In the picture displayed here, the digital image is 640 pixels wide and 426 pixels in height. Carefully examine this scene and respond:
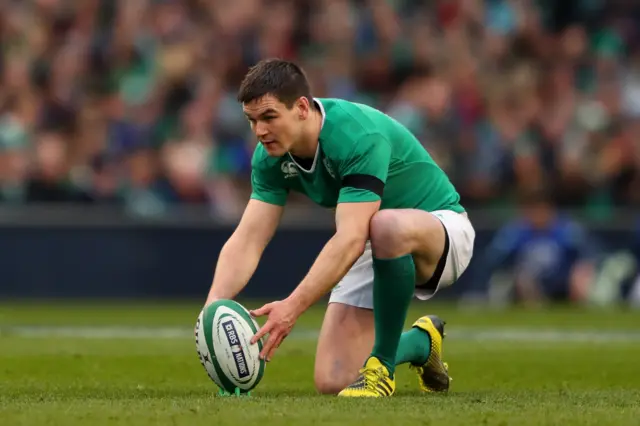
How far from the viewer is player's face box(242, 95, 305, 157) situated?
6.75 m

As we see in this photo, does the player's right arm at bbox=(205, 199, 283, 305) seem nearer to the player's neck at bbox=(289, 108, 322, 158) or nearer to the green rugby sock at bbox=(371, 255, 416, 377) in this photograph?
the player's neck at bbox=(289, 108, 322, 158)

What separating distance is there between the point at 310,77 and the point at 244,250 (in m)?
10.2

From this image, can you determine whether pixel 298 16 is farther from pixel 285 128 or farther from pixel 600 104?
pixel 285 128

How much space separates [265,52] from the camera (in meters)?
17.6

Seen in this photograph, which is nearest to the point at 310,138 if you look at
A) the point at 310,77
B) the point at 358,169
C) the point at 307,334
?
the point at 358,169

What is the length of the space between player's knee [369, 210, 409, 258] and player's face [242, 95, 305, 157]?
0.58m

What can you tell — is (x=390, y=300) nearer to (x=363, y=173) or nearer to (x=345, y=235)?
(x=345, y=235)

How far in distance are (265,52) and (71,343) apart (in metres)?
7.51

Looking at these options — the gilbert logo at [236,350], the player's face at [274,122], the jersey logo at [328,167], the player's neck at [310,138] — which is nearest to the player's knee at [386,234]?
the jersey logo at [328,167]

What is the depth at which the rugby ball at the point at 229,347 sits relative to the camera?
6.66 m

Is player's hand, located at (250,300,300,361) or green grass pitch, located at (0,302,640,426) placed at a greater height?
player's hand, located at (250,300,300,361)

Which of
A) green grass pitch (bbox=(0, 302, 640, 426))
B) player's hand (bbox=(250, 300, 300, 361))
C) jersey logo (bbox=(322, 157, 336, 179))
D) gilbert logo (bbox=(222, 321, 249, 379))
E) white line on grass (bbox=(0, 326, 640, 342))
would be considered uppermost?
jersey logo (bbox=(322, 157, 336, 179))

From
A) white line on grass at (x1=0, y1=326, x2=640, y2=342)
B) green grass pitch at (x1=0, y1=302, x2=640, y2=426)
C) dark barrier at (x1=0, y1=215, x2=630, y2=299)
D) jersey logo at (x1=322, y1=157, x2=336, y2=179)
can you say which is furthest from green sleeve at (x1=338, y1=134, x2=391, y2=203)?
dark barrier at (x1=0, y1=215, x2=630, y2=299)

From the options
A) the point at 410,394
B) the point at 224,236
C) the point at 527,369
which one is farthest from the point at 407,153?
the point at 224,236
